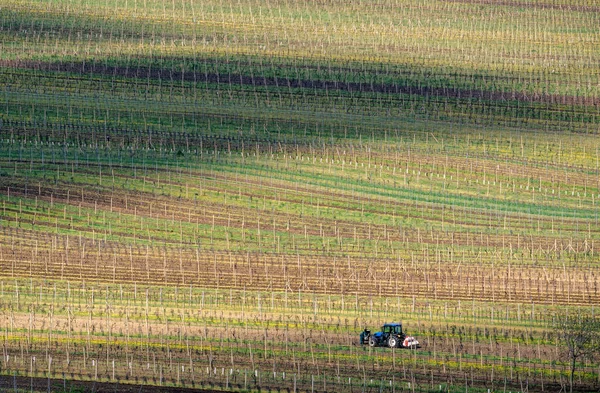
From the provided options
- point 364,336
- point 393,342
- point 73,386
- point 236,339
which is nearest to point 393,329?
point 393,342

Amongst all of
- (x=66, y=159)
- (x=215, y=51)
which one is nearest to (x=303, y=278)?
(x=66, y=159)

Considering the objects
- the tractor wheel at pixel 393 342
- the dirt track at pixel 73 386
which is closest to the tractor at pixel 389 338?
the tractor wheel at pixel 393 342

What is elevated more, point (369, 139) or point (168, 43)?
point (168, 43)

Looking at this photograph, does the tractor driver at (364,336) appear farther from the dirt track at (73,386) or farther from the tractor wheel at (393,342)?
the dirt track at (73,386)

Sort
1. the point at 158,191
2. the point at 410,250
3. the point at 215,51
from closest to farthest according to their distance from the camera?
the point at 410,250
the point at 158,191
the point at 215,51

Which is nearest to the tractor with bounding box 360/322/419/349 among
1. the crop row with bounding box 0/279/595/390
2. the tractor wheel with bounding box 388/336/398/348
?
the tractor wheel with bounding box 388/336/398/348

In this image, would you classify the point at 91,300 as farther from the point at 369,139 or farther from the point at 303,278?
the point at 369,139

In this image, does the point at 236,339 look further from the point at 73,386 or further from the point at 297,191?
the point at 297,191
